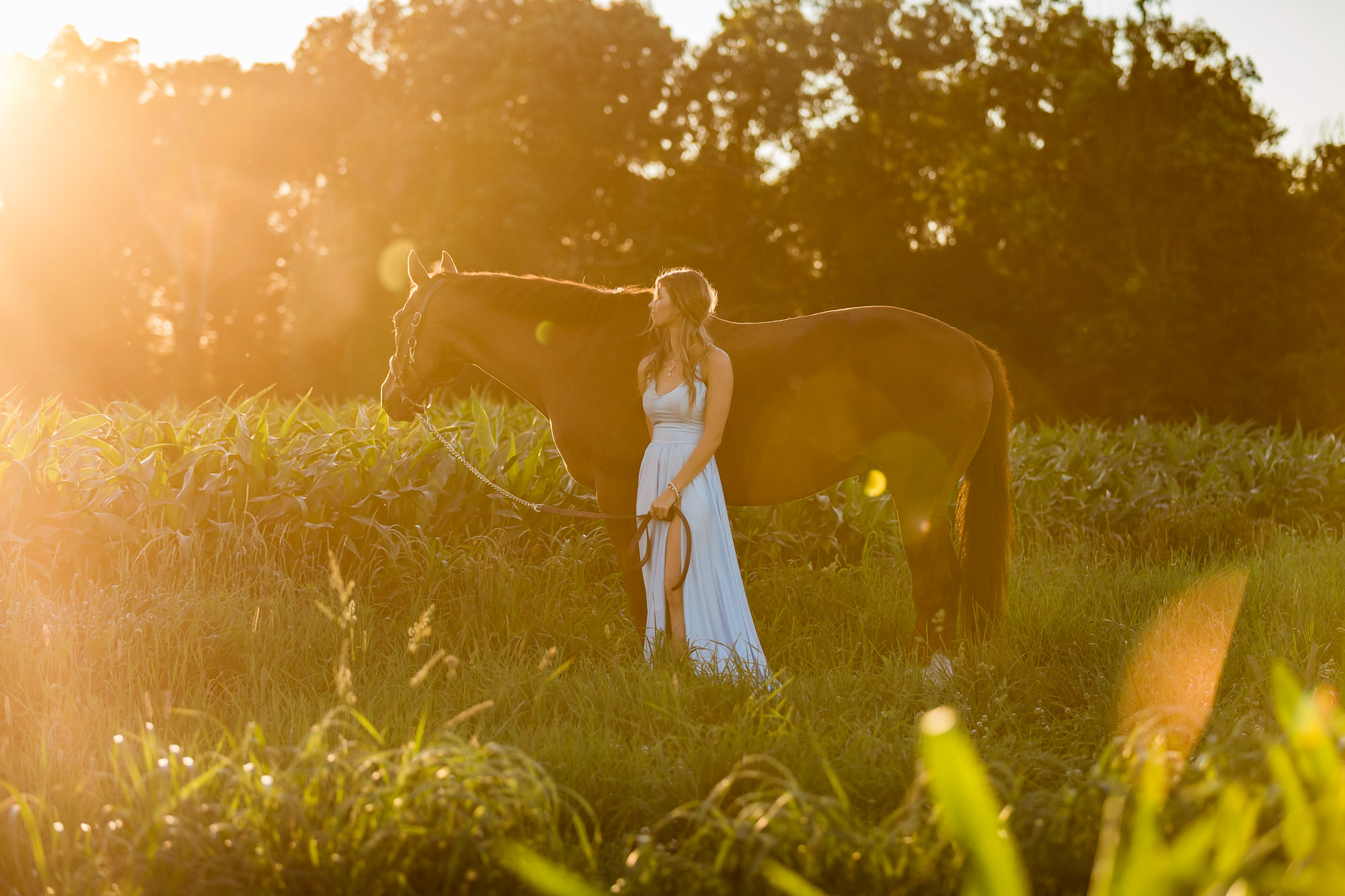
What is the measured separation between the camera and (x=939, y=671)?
13.6 ft

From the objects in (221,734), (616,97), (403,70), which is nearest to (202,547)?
(221,734)

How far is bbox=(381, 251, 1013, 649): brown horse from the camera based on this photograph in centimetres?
456

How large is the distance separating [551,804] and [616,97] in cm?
2264

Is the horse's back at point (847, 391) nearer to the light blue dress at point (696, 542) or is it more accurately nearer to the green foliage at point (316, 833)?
the light blue dress at point (696, 542)

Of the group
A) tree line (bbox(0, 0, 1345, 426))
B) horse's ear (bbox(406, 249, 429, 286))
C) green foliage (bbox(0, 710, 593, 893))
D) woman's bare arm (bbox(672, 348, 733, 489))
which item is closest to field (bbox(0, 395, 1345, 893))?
green foliage (bbox(0, 710, 593, 893))

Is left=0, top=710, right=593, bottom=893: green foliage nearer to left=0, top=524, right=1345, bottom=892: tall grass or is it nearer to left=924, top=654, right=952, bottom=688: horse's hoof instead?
left=0, top=524, right=1345, bottom=892: tall grass

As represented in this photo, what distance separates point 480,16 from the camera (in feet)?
78.1

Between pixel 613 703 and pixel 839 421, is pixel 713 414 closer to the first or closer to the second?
pixel 839 421

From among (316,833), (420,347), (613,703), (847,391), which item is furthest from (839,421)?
(316,833)

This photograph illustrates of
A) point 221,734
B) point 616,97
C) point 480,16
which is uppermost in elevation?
point 480,16

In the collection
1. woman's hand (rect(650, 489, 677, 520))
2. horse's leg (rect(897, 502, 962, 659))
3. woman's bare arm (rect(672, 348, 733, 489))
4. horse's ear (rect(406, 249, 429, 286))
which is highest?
horse's ear (rect(406, 249, 429, 286))

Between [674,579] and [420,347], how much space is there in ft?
6.47

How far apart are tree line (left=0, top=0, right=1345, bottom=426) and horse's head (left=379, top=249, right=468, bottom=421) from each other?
1698 cm

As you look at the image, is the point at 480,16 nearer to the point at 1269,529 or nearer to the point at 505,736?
the point at 1269,529
